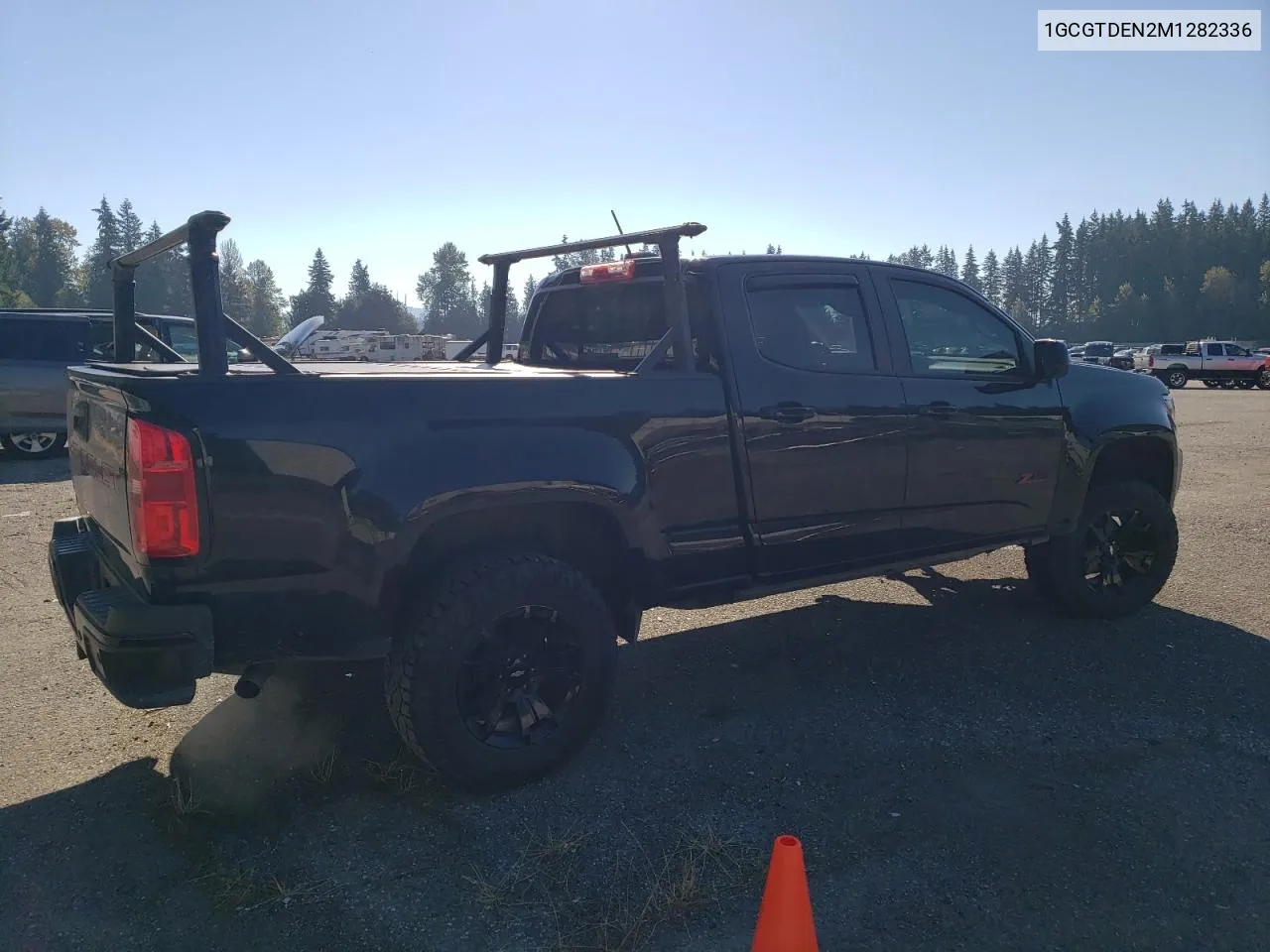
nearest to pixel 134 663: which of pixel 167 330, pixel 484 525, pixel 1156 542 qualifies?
pixel 484 525

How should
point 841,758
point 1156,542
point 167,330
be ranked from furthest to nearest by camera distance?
point 167,330
point 1156,542
point 841,758

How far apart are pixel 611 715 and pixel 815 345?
6.37 feet

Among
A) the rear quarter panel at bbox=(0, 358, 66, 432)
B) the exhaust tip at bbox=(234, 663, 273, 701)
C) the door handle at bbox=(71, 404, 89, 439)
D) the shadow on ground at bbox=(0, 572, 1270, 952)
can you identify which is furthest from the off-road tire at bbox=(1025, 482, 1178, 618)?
the rear quarter panel at bbox=(0, 358, 66, 432)

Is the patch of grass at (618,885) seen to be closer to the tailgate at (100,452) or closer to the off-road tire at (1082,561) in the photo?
the tailgate at (100,452)

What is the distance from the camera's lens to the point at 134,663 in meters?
2.75

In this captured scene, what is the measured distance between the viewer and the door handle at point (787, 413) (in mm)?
3807

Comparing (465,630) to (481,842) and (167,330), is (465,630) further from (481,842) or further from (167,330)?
(167,330)

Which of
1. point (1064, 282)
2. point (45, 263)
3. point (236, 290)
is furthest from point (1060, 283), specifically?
point (45, 263)

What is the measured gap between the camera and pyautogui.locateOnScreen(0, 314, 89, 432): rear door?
11328 millimetres

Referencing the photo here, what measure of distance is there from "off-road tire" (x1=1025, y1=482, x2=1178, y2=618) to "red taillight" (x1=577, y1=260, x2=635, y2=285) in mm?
2958

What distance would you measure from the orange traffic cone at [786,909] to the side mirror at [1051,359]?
11.4 feet

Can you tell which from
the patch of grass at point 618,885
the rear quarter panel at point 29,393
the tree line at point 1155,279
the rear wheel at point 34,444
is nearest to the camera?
the patch of grass at point 618,885

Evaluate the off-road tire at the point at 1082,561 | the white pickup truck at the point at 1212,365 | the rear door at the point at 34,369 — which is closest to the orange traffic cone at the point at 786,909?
the off-road tire at the point at 1082,561

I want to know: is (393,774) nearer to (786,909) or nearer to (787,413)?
(786,909)
